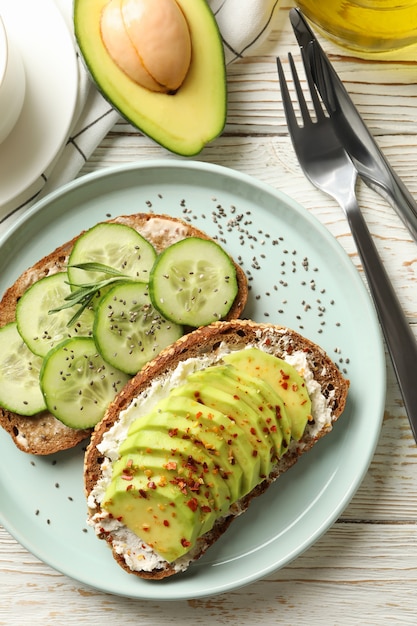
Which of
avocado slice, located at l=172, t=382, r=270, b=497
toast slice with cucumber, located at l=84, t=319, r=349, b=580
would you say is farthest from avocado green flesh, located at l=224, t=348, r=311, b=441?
avocado slice, located at l=172, t=382, r=270, b=497

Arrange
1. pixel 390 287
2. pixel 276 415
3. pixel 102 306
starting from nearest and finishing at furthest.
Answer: pixel 276 415 → pixel 102 306 → pixel 390 287

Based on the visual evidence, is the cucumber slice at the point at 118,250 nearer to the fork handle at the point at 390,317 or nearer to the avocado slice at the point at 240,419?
the avocado slice at the point at 240,419

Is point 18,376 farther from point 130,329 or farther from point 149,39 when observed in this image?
point 149,39

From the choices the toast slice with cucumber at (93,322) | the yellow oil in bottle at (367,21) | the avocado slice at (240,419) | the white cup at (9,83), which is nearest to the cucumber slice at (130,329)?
the toast slice with cucumber at (93,322)

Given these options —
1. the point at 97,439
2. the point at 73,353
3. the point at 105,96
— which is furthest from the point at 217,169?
the point at 97,439

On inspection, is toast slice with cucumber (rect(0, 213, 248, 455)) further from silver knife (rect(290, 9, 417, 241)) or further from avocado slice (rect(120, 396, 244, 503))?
silver knife (rect(290, 9, 417, 241))

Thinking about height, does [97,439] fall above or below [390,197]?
below

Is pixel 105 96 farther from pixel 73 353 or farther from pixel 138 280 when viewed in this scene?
pixel 73 353
